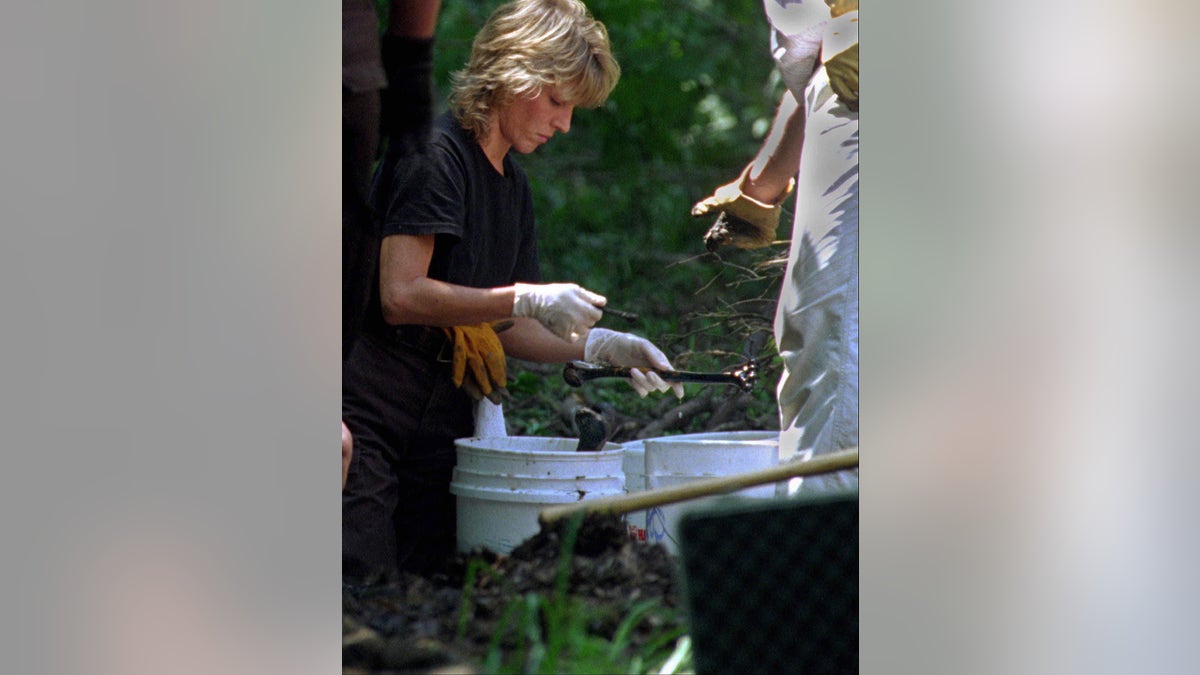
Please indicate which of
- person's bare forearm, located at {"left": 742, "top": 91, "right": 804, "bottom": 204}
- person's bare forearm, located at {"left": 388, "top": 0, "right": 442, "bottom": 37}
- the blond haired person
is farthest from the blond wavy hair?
person's bare forearm, located at {"left": 742, "top": 91, "right": 804, "bottom": 204}

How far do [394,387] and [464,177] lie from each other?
28.8 inches

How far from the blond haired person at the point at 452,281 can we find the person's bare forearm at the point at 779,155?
0.60 meters

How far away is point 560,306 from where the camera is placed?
379 centimetres

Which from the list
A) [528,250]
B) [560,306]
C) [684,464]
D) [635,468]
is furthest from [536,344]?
[684,464]

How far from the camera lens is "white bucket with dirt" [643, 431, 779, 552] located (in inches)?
153

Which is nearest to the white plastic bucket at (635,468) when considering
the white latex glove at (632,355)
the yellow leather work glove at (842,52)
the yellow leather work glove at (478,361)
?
the white latex glove at (632,355)

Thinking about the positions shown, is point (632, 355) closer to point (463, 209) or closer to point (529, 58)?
point (463, 209)

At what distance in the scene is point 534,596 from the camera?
3.83 metres

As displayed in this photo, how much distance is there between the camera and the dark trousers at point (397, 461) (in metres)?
3.71
